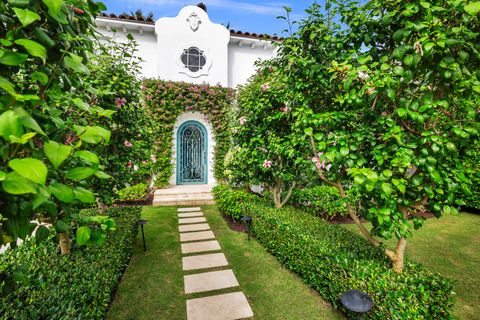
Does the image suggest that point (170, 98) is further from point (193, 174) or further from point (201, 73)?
point (193, 174)

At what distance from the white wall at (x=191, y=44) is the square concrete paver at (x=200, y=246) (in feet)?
24.0

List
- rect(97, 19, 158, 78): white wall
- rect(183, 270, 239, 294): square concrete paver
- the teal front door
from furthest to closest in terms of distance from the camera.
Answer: the teal front door, rect(97, 19, 158, 78): white wall, rect(183, 270, 239, 294): square concrete paver

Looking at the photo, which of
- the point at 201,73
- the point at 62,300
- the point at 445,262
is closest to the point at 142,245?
the point at 62,300

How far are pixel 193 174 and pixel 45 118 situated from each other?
9901mm

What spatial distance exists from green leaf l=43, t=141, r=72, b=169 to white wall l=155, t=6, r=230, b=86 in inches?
396

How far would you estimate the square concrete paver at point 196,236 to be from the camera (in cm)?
561

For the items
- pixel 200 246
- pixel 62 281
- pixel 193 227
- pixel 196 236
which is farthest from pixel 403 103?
pixel 193 227

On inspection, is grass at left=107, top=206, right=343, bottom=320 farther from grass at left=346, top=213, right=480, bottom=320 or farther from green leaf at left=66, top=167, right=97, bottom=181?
green leaf at left=66, top=167, right=97, bottom=181

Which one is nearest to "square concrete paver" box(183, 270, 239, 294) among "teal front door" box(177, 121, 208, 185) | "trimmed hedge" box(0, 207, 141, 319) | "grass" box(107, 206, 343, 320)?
"grass" box(107, 206, 343, 320)

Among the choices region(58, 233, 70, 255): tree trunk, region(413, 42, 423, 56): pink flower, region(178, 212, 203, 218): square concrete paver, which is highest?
region(413, 42, 423, 56): pink flower

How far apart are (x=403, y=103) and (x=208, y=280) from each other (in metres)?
3.68

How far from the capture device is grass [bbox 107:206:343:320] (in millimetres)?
3164

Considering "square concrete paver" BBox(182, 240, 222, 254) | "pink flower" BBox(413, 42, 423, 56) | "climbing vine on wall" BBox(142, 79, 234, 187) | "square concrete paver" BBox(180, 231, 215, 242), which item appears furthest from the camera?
"climbing vine on wall" BBox(142, 79, 234, 187)

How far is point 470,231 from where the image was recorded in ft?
21.7
